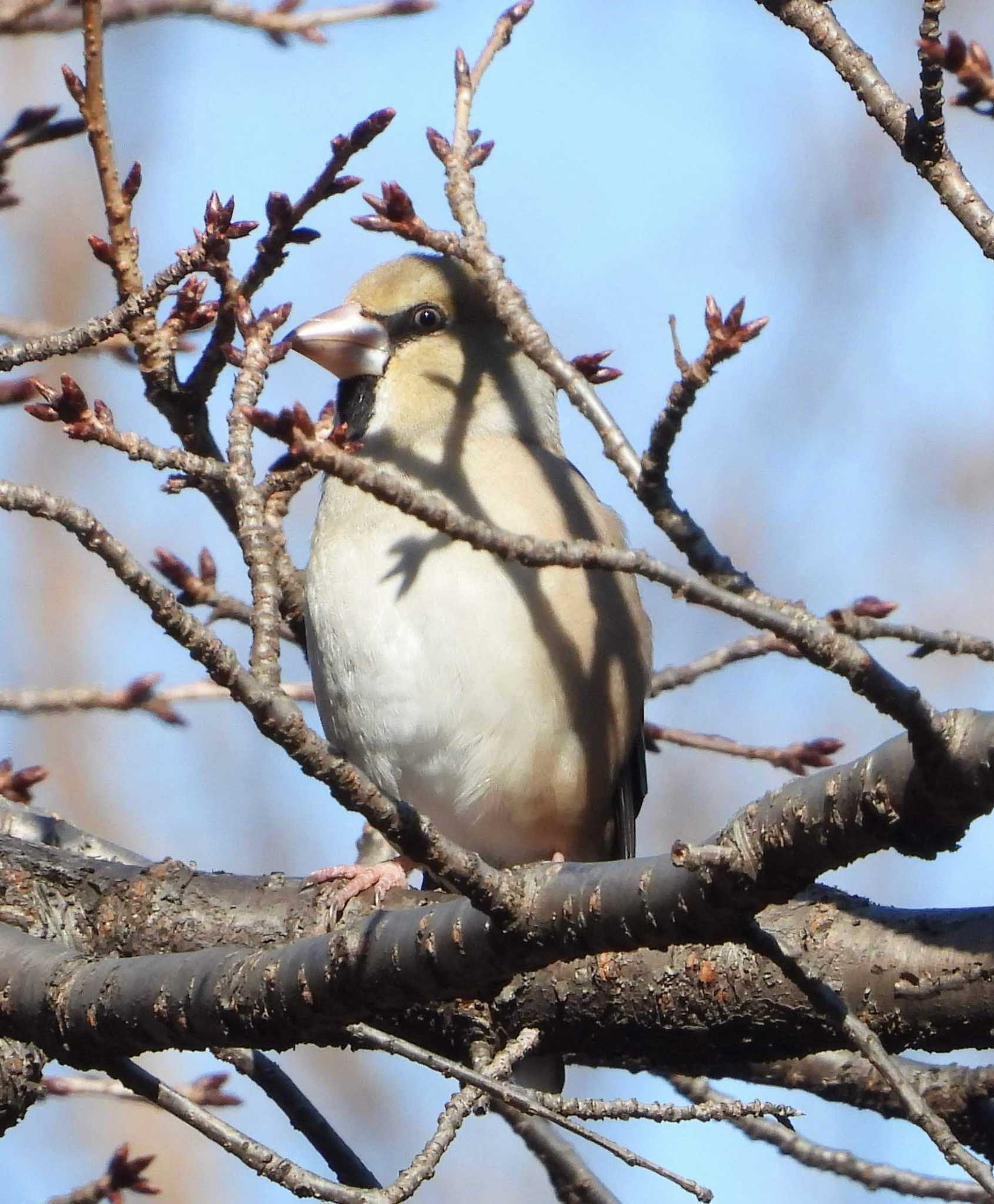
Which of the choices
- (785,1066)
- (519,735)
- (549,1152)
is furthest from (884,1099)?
(519,735)

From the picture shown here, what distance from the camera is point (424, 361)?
16.1 feet

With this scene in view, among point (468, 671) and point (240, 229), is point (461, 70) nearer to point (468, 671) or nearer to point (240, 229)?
point (240, 229)

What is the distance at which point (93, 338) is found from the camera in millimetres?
2941

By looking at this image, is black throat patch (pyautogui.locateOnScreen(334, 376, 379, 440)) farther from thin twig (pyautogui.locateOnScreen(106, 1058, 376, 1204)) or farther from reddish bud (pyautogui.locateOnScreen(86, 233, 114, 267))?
thin twig (pyautogui.locateOnScreen(106, 1058, 376, 1204))

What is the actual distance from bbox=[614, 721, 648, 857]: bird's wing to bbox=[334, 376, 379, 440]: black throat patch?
3.68ft

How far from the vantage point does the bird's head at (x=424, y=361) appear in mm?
4766

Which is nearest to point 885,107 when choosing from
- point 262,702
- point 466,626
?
point 262,702

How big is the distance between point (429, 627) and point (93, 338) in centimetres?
143

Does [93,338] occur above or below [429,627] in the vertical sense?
below

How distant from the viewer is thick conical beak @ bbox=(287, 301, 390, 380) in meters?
4.78

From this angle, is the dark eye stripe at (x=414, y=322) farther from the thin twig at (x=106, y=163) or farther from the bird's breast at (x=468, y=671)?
the thin twig at (x=106, y=163)

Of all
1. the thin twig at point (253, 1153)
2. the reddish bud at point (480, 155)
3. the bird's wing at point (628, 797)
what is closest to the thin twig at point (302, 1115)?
the thin twig at point (253, 1153)

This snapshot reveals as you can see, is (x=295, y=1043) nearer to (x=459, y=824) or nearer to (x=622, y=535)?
(x=459, y=824)

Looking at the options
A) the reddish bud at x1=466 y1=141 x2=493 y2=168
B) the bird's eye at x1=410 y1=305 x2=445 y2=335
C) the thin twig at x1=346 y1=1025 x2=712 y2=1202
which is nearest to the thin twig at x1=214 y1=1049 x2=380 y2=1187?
the thin twig at x1=346 y1=1025 x2=712 y2=1202
